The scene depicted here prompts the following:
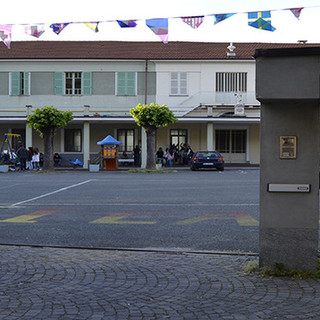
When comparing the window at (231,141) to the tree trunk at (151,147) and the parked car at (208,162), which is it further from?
the tree trunk at (151,147)

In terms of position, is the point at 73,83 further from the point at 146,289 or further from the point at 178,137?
the point at 146,289

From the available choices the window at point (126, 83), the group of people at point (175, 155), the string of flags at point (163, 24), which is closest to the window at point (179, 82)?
the window at point (126, 83)

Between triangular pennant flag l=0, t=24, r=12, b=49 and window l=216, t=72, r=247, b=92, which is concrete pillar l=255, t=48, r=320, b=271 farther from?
window l=216, t=72, r=247, b=92

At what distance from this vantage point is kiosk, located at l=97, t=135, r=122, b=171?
31.8 m

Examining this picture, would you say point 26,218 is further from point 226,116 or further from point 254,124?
point 254,124

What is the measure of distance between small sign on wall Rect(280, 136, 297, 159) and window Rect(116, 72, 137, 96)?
30.1 m

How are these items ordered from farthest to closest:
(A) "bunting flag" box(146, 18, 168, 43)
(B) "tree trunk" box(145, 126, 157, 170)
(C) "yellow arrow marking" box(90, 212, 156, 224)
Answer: (B) "tree trunk" box(145, 126, 157, 170), (A) "bunting flag" box(146, 18, 168, 43), (C) "yellow arrow marking" box(90, 212, 156, 224)

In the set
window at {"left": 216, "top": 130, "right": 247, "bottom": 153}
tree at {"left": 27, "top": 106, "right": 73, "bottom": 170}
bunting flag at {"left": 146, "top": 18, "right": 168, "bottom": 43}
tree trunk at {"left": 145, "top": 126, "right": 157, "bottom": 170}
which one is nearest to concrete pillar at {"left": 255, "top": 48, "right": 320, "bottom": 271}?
bunting flag at {"left": 146, "top": 18, "right": 168, "bottom": 43}

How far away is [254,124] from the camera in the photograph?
3566 cm

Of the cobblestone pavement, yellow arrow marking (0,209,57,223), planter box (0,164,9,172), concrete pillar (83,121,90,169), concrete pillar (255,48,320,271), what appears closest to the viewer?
the cobblestone pavement

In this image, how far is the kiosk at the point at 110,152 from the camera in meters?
31.8

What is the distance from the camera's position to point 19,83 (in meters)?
35.4

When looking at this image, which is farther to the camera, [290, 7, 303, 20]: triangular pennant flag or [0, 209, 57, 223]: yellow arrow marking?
[290, 7, 303, 20]: triangular pennant flag

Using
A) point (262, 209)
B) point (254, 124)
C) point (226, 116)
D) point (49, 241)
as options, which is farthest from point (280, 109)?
point (254, 124)
